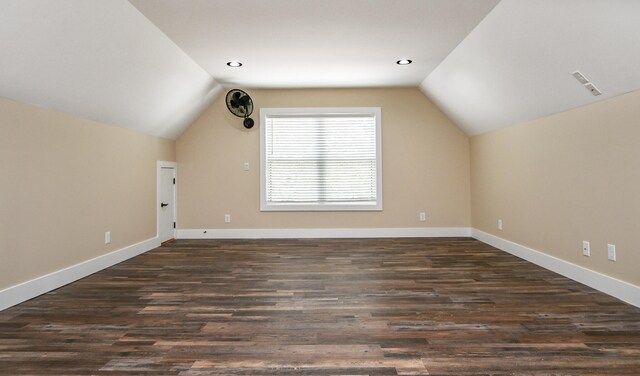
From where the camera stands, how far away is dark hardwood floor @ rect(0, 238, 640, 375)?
1.72 meters

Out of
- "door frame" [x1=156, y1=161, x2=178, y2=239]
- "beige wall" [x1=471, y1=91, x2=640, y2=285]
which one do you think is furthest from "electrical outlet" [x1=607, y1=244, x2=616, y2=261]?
"door frame" [x1=156, y1=161, x2=178, y2=239]

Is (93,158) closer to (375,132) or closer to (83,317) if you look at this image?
(83,317)

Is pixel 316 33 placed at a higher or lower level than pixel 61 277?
higher

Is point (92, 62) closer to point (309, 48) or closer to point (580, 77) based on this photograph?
point (309, 48)

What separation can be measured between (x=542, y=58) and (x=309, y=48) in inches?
90.2

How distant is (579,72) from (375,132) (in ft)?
9.70

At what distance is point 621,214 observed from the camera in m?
2.61

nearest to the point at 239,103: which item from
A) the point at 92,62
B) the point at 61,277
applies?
the point at 92,62

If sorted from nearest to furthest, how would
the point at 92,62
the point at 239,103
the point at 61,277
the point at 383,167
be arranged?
the point at 92,62
the point at 61,277
the point at 239,103
the point at 383,167

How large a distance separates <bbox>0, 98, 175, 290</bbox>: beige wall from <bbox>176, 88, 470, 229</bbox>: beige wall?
3.65 feet

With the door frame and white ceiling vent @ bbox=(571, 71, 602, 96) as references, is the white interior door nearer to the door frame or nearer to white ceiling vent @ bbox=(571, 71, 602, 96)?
the door frame

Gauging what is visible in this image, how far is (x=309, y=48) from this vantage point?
11.9 feet

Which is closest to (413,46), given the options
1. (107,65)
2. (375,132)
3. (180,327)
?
(375,132)

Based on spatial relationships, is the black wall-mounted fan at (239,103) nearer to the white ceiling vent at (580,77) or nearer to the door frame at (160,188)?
the door frame at (160,188)
